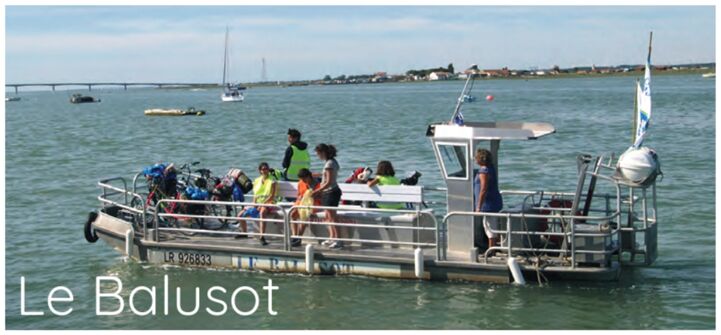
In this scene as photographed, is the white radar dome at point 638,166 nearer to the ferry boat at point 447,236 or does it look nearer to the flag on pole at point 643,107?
the ferry boat at point 447,236

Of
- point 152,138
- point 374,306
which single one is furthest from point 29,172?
point 374,306

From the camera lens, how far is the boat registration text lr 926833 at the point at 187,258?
13109 millimetres

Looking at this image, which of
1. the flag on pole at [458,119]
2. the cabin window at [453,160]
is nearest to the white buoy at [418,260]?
the cabin window at [453,160]

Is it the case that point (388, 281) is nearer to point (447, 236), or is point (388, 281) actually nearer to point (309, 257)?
point (447, 236)

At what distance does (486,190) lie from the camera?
38.7 ft

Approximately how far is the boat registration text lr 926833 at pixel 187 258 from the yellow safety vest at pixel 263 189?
3.35 feet

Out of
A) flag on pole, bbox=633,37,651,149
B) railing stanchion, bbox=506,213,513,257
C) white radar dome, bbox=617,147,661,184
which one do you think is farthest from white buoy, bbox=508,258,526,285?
flag on pole, bbox=633,37,651,149

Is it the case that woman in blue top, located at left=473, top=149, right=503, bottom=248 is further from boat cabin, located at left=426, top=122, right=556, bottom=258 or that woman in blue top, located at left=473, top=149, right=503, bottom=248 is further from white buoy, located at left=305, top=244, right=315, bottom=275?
white buoy, located at left=305, top=244, right=315, bottom=275

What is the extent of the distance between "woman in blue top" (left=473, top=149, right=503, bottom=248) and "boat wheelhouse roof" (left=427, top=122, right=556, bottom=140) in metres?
0.24

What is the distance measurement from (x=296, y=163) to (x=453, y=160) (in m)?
2.58

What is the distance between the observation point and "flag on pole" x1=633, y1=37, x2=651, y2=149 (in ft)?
36.7

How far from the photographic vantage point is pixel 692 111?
54.2m

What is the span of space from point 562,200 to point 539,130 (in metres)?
1.52

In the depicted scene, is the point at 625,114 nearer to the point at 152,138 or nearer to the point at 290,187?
the point at 152,138
